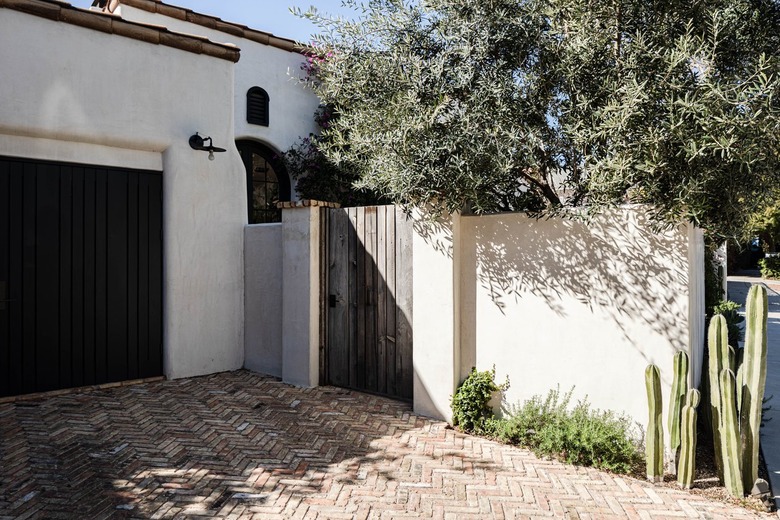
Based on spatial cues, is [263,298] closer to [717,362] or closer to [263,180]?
[263,180]

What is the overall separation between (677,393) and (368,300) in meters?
3.38

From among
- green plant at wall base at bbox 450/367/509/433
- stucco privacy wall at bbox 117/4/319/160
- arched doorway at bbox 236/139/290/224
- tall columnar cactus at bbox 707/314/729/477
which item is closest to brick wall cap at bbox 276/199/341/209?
green plant at wall base at bbox 450/367/509/433

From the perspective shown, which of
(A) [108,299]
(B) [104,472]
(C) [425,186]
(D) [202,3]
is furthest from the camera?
(D) [202,3]

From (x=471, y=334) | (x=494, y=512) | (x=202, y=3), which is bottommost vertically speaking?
(x=494, y=512)

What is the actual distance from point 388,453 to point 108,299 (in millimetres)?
4132

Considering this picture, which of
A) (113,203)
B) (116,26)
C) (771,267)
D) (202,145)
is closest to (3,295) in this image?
(113,203)

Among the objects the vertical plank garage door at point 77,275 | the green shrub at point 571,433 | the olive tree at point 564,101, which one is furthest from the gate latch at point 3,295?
the green shrub at point 571,433

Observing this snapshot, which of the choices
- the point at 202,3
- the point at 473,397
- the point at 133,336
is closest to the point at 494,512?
the point at 473,397

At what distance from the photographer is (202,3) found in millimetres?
9719

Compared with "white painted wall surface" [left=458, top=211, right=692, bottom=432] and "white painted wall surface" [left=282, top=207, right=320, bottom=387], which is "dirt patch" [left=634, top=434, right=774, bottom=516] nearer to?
"white painted wall surface" [left=458, top=211, right=692, bottom=432]

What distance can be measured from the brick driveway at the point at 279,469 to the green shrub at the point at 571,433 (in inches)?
5.5

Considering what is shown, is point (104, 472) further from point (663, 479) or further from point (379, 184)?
point (663, 479)

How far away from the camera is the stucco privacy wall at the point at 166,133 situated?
6.00 m

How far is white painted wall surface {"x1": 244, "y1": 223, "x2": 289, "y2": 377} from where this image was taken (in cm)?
733
